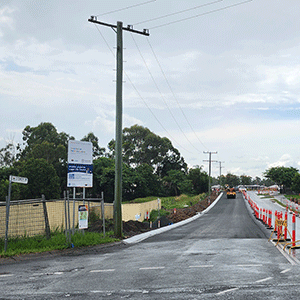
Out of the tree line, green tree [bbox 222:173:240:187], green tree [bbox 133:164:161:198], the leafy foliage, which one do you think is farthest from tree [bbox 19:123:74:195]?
green tree [bbox 222:173:240:187]

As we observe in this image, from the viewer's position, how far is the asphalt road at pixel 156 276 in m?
7.02

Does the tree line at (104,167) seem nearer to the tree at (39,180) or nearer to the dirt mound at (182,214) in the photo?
the tree at (39,180)

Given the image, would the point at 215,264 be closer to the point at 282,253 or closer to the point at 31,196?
the point at 282,253

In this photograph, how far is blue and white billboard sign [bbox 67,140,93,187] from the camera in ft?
50.2

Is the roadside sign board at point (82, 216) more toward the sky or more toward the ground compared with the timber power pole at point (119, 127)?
more toward the ground

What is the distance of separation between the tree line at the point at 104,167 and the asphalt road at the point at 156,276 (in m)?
43.3

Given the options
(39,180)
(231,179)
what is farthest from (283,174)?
(231,179)

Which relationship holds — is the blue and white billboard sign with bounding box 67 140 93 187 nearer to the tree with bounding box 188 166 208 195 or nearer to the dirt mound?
the dirt mound

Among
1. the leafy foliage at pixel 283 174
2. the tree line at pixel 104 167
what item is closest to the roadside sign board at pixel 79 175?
the tree line at pixel 104 167

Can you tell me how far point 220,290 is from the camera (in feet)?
23.3

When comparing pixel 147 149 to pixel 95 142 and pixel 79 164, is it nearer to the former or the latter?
pixel 95 142

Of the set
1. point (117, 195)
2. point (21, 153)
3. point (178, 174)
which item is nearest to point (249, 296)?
point (117, 195)

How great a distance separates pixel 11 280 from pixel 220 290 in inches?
179

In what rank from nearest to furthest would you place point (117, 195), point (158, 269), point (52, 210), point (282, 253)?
1. point (158, 269)
2. point (282, 253)
3. point (117, 195)
4. point (52, 210)
